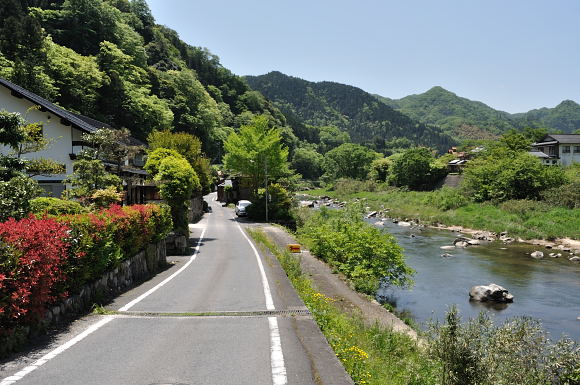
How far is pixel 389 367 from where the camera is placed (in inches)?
379

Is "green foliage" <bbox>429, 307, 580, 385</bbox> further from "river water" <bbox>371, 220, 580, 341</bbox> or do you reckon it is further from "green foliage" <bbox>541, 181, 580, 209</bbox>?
"green foliage" <bbox>541, 181, 580, 209</bbox>

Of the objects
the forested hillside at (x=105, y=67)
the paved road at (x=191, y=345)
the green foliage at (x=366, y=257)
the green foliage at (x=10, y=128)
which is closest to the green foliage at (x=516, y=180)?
the green foliage at (x=366, y=257)

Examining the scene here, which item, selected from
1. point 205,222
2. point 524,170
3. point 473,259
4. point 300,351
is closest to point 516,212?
point 524,170

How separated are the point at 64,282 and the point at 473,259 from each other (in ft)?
100

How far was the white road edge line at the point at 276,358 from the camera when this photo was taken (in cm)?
602

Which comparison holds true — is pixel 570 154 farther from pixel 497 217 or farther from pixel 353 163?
pixel 353 163

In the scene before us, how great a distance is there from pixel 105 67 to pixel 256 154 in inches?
1757

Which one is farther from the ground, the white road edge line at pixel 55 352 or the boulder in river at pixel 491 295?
the white road edge line at pixel 55 352

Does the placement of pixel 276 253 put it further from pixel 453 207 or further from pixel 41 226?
pixel 453 207

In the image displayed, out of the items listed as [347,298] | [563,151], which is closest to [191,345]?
[347,298]

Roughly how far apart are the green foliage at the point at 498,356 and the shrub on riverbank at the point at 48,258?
859 cm

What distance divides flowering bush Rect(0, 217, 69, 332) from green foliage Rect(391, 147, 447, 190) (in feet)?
257

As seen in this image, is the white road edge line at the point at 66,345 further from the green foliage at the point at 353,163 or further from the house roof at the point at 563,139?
the green foliage at the point at 353,163

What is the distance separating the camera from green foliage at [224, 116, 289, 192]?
1804 inches
